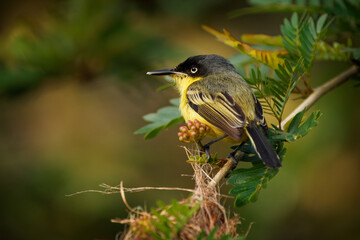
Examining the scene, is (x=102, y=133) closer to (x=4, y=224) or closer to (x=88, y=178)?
(x=88, y=178)

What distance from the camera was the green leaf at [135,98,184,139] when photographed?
3.12 meters

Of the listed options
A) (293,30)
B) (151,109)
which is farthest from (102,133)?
(293,30)

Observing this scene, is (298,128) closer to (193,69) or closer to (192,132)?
(192,132)

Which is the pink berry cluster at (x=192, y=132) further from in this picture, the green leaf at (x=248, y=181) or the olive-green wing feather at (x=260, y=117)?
the olive-green wing feather at (x=260, y=117)

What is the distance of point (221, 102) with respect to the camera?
3256 mm

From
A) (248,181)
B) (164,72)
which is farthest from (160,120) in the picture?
(248,181)

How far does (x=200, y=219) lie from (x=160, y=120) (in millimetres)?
1412

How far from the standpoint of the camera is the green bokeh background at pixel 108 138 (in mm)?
3949

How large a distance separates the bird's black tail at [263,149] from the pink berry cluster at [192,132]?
0.32 m

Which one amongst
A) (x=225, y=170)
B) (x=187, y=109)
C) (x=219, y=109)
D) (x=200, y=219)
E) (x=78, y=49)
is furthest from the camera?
(x=78, y=49)

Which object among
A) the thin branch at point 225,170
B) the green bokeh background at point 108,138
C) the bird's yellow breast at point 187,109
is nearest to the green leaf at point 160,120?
the bird's yellow breast at point 187,109

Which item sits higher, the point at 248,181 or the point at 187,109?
the point at 187,109

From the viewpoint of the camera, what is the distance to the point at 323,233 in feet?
16.7

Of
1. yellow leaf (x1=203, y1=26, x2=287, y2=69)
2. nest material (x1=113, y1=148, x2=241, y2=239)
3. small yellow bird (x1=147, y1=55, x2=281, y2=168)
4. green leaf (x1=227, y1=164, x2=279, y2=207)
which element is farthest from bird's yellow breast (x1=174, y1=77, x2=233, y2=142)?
nest material (x1=113, y1=148, x2=241, y2=239)
